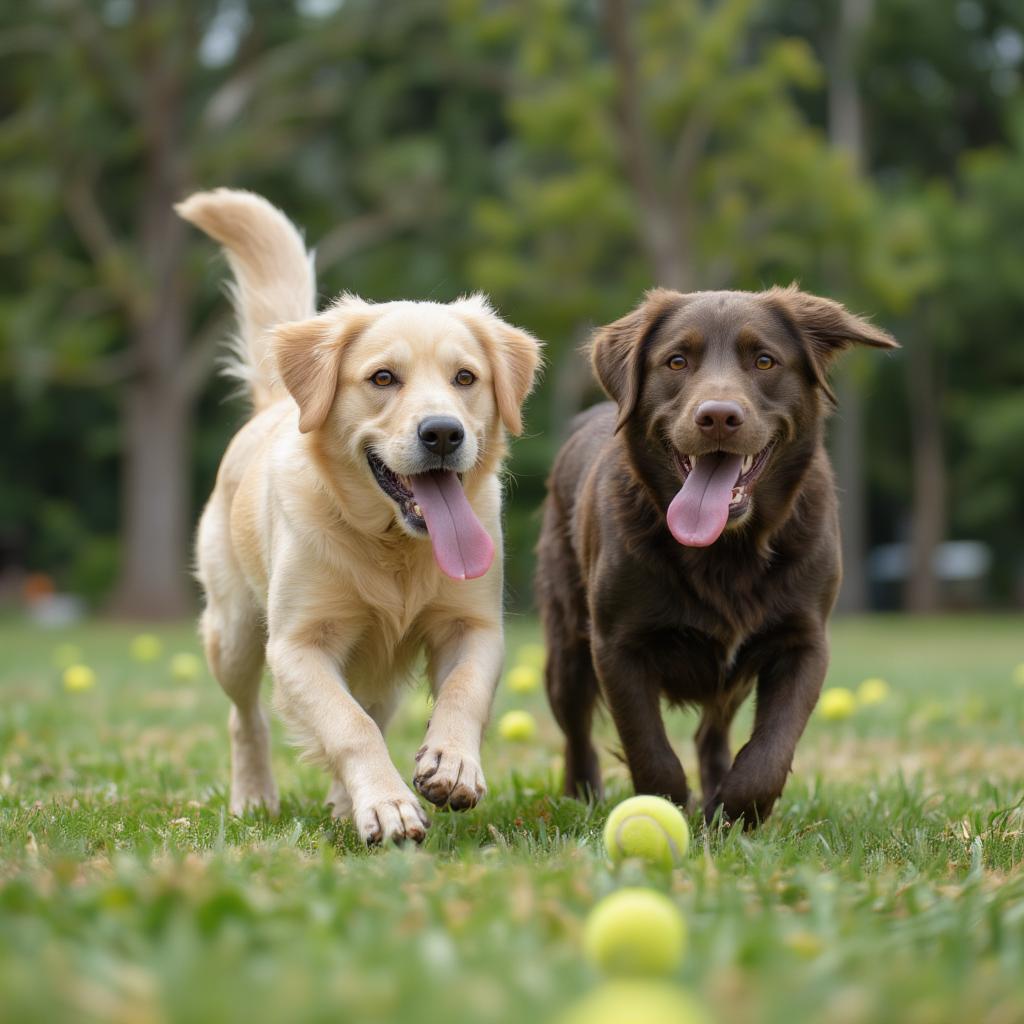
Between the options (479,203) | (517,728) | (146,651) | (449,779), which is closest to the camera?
(449,779)

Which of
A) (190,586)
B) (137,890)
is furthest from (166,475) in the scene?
(137,890)

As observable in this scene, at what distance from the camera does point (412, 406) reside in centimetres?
407

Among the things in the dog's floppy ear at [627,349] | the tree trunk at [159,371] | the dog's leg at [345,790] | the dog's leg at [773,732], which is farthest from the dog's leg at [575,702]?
the tree trunk at [159,371]

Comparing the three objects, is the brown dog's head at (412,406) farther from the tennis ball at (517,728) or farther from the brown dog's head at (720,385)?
the tennis ball at (517,728)

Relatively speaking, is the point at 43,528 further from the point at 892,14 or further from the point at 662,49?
the point at 892,14

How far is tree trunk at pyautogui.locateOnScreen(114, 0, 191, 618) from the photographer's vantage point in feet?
72.5

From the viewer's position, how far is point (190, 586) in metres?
25.1

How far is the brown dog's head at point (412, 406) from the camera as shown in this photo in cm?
402

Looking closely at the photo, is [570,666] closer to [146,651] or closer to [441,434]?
[441,434]

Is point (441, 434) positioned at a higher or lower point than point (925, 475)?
higher

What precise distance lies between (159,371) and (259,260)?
1725 cm

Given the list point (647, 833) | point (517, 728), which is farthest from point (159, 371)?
point (647, 833)

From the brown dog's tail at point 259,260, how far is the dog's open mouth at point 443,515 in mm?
1433

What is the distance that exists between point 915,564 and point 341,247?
48.4ft
